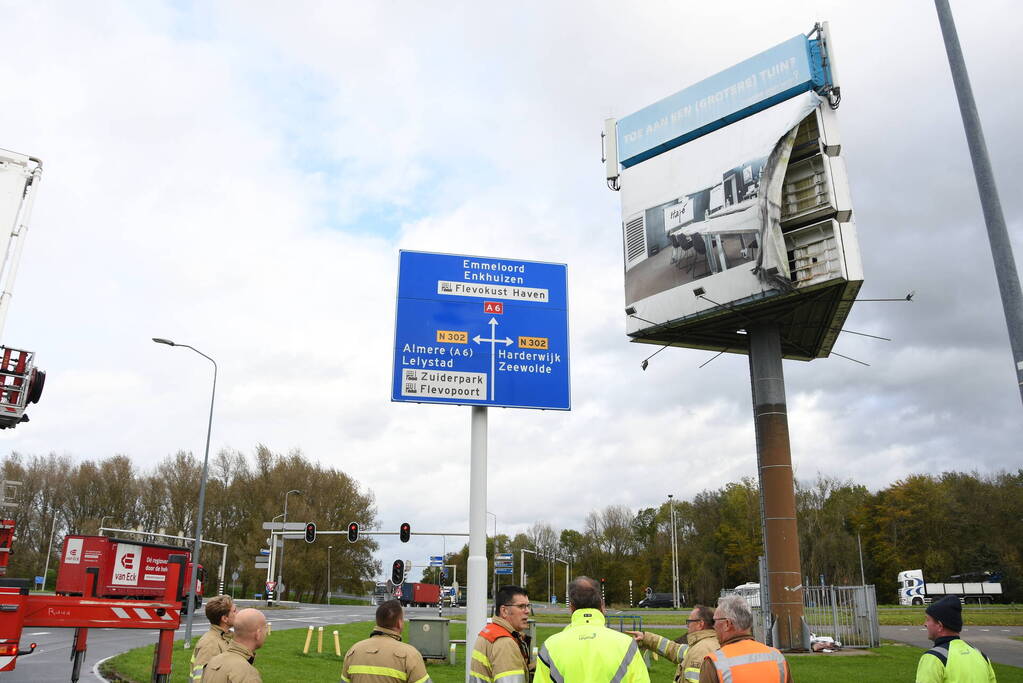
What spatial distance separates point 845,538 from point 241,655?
265 ft

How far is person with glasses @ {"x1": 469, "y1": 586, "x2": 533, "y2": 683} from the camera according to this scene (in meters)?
5.40

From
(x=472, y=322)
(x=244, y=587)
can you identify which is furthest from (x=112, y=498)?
(x=472, y=322)

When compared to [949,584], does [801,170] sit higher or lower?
higher

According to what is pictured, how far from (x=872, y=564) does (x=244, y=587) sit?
66058 millimetres

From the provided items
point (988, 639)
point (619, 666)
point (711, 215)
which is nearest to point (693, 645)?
point (619, 666)

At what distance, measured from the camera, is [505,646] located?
5465mm

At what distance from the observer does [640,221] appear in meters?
33.5

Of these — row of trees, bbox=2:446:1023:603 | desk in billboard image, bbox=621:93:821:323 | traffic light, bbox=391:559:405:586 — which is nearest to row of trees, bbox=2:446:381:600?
row of trees, bbox=2:446:1023:603

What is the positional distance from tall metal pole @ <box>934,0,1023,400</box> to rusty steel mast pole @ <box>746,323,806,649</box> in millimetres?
21772

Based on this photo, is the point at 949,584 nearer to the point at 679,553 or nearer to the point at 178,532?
the point at 679,553

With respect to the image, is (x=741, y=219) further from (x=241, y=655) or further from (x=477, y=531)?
(x=241, y=655)

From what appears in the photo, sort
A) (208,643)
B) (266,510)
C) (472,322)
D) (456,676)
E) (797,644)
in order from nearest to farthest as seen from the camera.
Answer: (208,643) → (472,322) → (456,676) → (797,644) → (266,510)

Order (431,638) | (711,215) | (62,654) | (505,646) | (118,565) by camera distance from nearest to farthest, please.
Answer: (505,646)
(62,654)
(431,638)
(118,565)
(711,215)

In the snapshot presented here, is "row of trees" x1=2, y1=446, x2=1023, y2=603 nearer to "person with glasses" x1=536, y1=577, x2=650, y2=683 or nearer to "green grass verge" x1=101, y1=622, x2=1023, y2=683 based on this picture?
"green grass verge" x1=101, y1=622, x2=1023, y2=683
